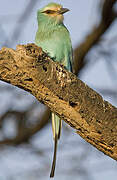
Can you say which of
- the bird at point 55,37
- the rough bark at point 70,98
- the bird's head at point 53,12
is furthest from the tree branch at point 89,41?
the rough bark at point 70,98

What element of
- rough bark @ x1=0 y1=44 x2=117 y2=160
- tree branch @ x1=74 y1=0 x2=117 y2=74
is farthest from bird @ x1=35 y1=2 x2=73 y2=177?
rough bark @ x1=0 y1=44 x2=117 y2=160

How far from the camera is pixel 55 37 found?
4.29 metres

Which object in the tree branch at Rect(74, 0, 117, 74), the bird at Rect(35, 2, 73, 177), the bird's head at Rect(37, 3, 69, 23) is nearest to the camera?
the bird at Rect(35, 2, 73, 177)

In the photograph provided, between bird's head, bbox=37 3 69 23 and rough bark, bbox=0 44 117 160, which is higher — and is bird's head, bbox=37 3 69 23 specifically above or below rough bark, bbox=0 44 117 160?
above

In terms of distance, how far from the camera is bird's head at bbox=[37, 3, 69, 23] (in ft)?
14.9

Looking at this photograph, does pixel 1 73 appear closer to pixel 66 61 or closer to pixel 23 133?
pixel 66 61

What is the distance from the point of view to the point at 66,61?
414 cm

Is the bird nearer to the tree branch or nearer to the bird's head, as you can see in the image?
the bird's head

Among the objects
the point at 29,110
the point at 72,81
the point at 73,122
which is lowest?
the point at 73,122

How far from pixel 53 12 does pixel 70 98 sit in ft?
7.24

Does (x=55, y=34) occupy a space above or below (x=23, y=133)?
above

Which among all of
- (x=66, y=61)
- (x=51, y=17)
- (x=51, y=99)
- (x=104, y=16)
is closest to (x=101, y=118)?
(x=51, y=99)

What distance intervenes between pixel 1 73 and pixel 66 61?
160 centimetres

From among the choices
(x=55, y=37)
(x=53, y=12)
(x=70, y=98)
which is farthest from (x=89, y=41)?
(x=70, y=98)
